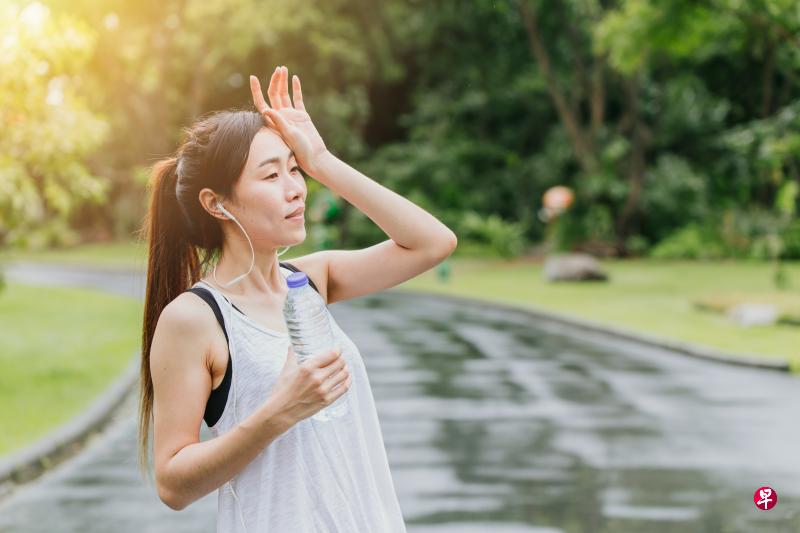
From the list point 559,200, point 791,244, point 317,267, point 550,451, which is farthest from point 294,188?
point 559,200

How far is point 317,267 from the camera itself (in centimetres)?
313

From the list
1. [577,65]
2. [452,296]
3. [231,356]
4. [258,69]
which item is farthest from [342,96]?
[231,356]

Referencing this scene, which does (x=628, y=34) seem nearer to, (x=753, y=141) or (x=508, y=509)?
(x=753, y=141)

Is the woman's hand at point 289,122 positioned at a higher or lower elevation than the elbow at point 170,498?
higher

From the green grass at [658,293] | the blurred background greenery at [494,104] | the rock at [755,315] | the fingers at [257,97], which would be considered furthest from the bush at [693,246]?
the fingers at [257,97]

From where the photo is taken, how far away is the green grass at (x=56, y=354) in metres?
11.7

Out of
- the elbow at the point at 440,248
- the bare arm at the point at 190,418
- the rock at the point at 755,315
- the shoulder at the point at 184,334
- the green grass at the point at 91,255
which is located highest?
the elbow at the point at 440,248

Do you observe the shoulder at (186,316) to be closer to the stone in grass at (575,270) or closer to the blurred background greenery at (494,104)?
the stone in grass at (575,270)

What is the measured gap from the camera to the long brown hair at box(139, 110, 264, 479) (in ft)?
9.25

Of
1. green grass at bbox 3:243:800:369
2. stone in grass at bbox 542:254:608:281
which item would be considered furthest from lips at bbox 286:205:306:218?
stone in grass at bbox 542:254:608:281

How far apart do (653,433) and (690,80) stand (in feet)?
103

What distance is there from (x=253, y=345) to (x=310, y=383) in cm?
30

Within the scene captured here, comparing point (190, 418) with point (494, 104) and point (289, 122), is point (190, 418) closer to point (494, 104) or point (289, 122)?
point (289, 122)

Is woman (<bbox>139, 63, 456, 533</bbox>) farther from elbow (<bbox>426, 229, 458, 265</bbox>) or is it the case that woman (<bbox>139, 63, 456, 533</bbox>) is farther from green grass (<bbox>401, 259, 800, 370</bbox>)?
green grass (<bbox>401, 259, 800, 370</bbox>)
